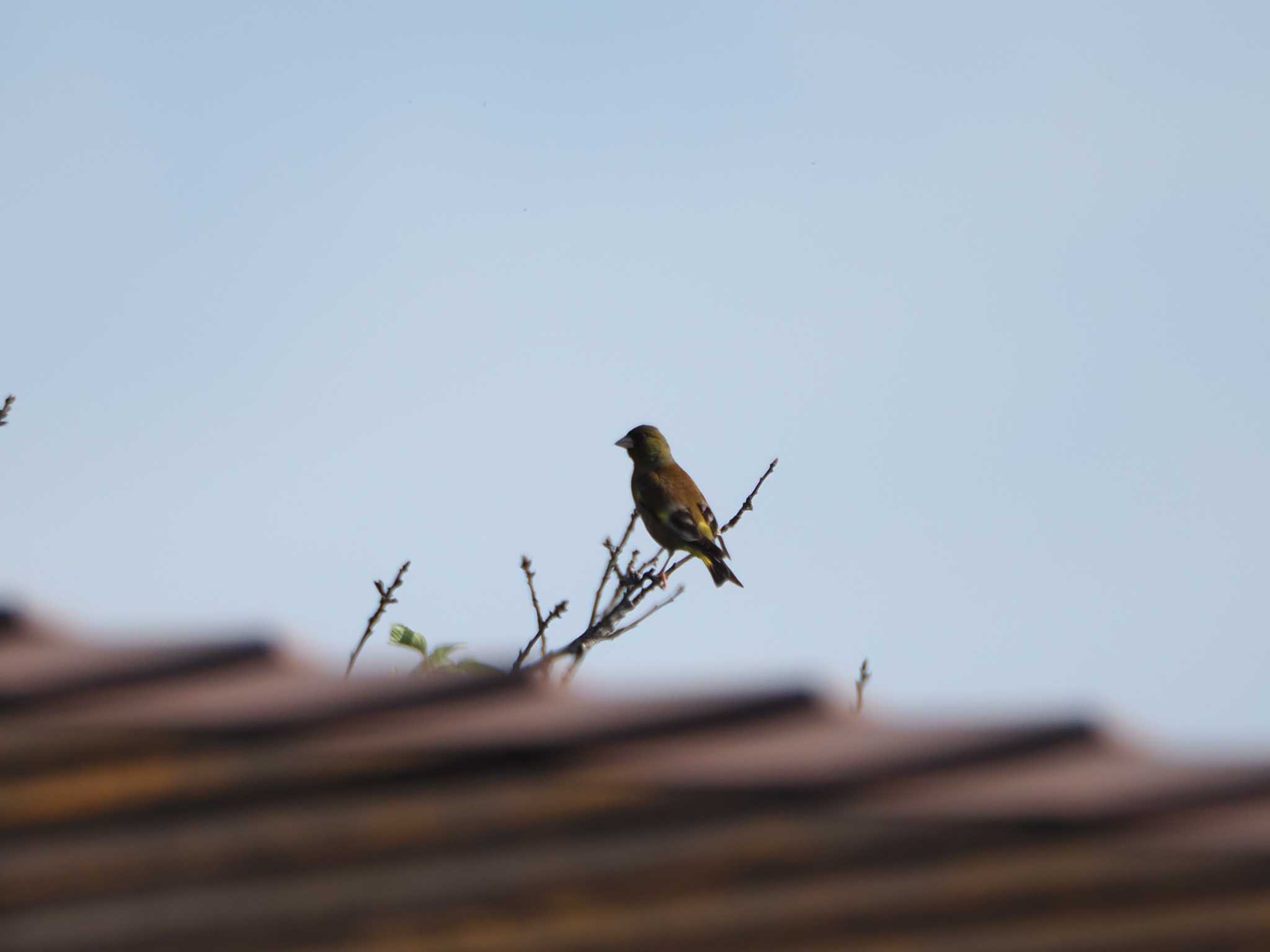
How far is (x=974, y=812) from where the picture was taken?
56.8 inches

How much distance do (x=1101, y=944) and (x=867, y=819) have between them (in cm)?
30

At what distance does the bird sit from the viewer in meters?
12.7

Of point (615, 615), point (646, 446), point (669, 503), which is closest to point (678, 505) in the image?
point (669, 503)

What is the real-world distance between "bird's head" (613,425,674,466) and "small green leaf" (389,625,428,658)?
8.71 meters

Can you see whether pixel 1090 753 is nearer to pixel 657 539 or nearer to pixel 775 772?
pixel 775 772

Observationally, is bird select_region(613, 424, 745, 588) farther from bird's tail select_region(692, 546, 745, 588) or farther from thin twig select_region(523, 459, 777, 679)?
thin twig select_region(523, 459, 777, 679)

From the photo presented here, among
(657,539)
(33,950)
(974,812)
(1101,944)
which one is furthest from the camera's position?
(657,539)

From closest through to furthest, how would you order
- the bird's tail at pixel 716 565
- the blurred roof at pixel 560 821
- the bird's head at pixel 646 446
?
the blurred roof at pixel 560 821, the bird's tail at pixel 716 565, the bird's head at pixel 646 446

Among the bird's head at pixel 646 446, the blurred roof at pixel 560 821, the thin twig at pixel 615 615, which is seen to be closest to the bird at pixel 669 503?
the bird's head at pixel 646 446

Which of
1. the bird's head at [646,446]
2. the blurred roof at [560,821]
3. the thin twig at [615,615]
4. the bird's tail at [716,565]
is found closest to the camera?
the blurred roof at [560,821]

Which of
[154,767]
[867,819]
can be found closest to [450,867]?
[154,767]

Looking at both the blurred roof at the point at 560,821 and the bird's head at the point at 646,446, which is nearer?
the blurred roof at the point at 560,821

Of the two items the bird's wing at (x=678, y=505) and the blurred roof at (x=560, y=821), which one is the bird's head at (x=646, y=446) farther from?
the blurred roof at (x=560, y=821)

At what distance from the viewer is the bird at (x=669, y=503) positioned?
1268 cm
